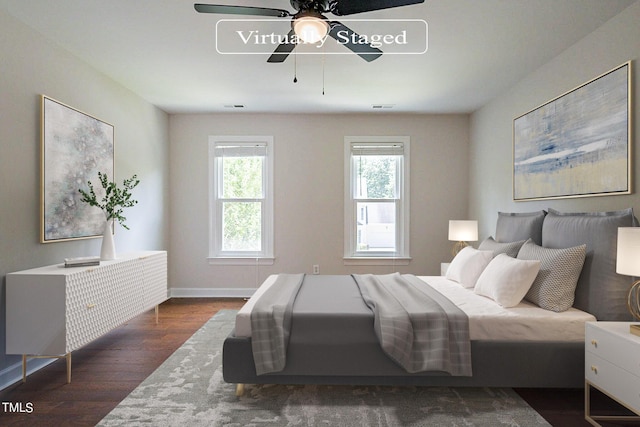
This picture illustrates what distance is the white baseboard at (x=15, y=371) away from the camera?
2.53m

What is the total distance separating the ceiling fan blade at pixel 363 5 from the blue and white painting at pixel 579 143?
1729 millimetres

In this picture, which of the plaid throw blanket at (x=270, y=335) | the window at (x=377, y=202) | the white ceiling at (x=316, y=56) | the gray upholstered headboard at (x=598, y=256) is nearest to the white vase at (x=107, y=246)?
the white ceiling at (x=316, y=56)

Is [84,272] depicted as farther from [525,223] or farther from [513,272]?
[525,223]

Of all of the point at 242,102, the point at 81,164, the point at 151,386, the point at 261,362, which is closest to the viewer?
the point at 261,362

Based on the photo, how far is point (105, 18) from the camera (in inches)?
101

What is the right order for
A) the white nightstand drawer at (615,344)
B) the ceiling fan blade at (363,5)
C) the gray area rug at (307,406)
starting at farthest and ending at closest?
the gray area rug at (307,406) → the ceiling fan blade at (363,5) → the white nightstand drawer at (615,344)

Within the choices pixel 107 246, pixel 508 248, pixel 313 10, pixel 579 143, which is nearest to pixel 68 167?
pixel 107 246

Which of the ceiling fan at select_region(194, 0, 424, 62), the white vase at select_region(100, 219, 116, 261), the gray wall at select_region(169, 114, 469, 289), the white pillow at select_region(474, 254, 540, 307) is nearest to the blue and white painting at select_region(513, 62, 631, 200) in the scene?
the white pillow at select_region(474, 254, 540, 307)

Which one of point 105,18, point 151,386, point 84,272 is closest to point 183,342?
point 151,386

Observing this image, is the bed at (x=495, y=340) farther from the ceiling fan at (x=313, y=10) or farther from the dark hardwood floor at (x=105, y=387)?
the ceiling fan at (x=313, y=10)

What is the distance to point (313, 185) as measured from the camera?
16.7 feet

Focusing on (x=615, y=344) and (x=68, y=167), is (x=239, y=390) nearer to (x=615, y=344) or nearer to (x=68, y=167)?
(x=615, y=344)

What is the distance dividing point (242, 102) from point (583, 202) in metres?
3.75

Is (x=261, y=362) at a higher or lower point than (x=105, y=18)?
lower
